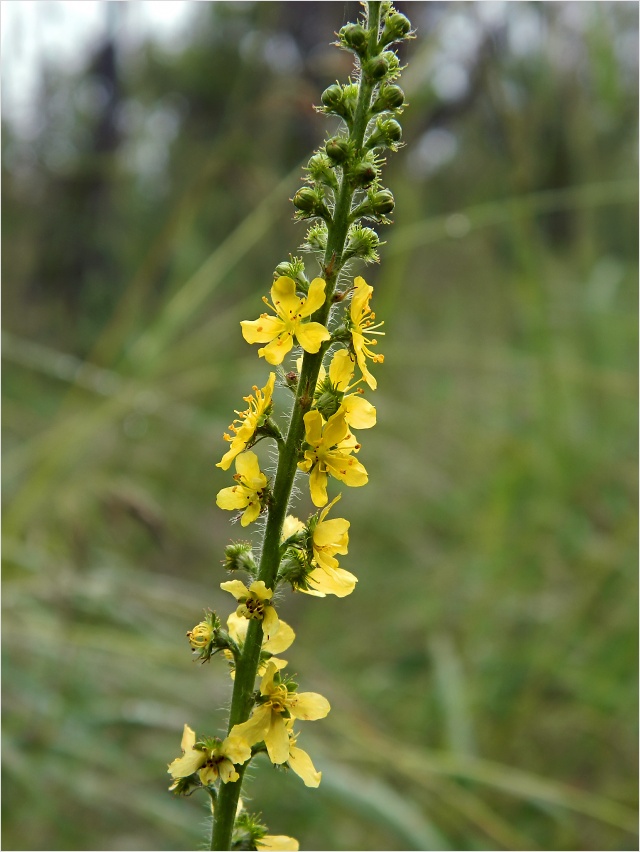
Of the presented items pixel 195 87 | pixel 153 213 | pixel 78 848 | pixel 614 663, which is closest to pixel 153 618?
pixel 78 848

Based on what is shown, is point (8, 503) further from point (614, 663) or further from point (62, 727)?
point (614, 663)

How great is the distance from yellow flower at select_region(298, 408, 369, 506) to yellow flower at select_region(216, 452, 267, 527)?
3.4 inches

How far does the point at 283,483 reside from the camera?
1.30m

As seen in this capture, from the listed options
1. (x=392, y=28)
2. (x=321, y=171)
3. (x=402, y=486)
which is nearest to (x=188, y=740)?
(x=321, y=171)

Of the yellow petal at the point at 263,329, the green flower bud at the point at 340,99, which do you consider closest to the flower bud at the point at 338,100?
the green flower bud at the point at 340,99

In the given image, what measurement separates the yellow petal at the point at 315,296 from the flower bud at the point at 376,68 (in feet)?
1.17

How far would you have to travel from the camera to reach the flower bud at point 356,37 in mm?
1373

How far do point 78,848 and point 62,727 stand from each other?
0.52 m

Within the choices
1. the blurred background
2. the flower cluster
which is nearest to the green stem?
the flower cluster

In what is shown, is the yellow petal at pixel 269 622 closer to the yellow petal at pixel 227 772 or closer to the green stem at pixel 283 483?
the green stem at pixel 283 483

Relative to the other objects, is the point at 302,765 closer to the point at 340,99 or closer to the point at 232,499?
the point at 232,499

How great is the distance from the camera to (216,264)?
404 cm

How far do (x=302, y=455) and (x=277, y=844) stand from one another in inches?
24.1

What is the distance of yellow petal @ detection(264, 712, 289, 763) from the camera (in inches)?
51.0
